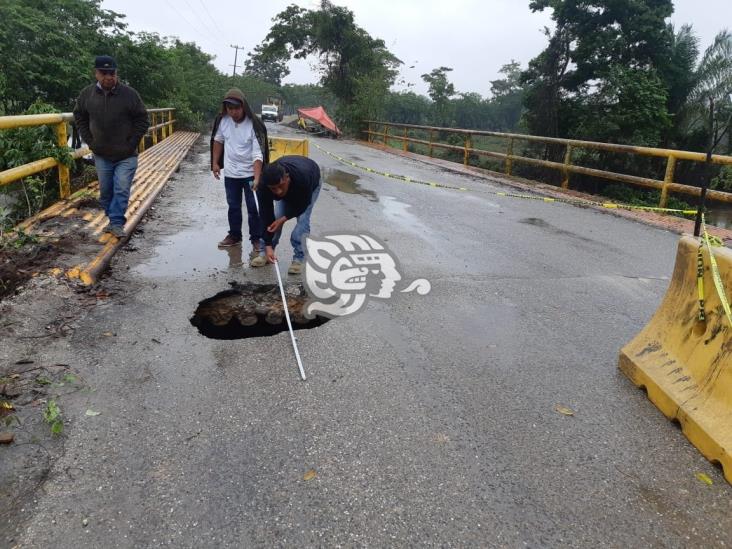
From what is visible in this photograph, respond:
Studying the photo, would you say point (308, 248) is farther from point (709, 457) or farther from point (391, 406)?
point (709, 457)

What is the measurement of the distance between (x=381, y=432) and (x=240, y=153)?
11.8 feet

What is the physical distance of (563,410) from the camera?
2885 millimetres

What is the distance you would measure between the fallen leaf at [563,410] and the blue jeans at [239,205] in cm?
355

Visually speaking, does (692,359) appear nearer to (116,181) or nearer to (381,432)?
(381,432)

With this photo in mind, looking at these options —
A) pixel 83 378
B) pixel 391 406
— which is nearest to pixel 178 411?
pixel 83 378

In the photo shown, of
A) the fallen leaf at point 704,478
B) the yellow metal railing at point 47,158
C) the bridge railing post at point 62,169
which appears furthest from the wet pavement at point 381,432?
the bridge railing post at point 62,169

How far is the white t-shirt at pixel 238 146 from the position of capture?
527 cm

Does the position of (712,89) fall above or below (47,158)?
above

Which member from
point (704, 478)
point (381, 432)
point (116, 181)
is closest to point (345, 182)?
point (116, 181)

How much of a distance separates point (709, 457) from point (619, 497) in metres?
0.60

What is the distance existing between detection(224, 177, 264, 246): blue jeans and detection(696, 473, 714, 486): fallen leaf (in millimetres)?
4253

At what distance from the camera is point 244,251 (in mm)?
5598

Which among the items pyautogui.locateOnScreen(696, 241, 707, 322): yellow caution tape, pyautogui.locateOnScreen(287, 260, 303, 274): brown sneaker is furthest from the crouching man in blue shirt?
pyautogui.locateOnScreen(696, 241, 707, 322): yellow caution tape

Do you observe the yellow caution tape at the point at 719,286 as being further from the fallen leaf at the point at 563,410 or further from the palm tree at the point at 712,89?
the palm tree at the point at 712,89
